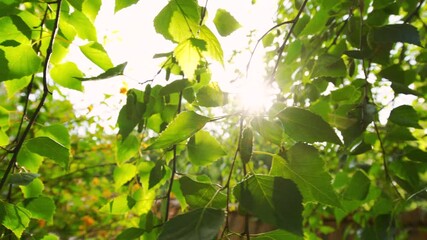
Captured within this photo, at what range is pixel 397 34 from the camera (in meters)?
0.56

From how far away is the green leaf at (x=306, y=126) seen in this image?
0.42 meters

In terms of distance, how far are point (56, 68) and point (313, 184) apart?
53 centimetres

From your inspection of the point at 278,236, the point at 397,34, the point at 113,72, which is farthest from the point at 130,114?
the point at 397,34

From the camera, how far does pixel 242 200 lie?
37cm

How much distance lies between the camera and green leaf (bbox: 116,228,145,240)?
57cm

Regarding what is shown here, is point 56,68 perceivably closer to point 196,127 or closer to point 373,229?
point 196,127

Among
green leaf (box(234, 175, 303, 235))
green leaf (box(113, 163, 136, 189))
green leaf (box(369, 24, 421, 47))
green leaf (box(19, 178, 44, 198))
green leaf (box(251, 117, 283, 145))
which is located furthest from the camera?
green leaf (box(113, 163, 136, 189))

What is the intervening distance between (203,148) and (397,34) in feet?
1.16

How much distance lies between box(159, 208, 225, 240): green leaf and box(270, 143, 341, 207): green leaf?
10 centimetres

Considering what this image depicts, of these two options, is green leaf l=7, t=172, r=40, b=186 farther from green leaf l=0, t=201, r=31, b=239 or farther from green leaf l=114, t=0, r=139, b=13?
green leaf l=114, t=0, r=139, b=13

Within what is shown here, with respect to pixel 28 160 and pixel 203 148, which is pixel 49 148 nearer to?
pixel 28 160

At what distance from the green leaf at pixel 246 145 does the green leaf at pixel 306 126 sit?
44mm

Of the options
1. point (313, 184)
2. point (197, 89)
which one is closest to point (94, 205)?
point (197, 89)

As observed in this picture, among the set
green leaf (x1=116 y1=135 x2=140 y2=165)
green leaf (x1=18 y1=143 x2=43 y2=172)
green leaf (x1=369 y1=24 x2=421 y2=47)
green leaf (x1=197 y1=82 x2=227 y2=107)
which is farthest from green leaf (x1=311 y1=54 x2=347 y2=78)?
green leaf (x1=18 y1=143 x2=43 y2=172)
